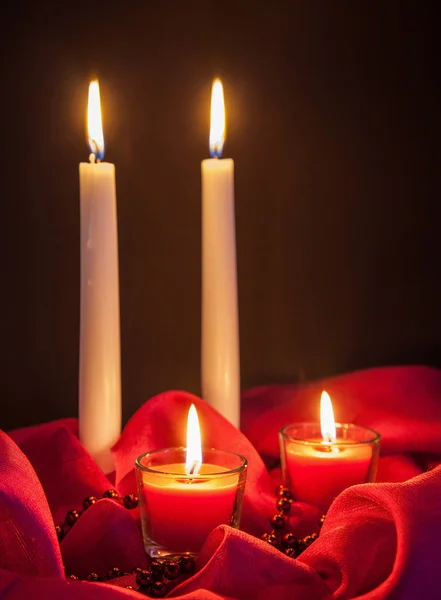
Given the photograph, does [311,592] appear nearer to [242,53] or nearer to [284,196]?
[284,196]

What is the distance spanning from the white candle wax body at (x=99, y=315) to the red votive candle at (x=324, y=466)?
23cm

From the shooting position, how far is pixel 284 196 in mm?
1281

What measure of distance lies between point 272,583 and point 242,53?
2.78ft

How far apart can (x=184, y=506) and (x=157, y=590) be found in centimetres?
11

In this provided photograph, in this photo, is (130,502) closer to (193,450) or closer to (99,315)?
(193,450)

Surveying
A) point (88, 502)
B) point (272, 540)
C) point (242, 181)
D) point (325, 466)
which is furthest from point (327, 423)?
point (242, 181)

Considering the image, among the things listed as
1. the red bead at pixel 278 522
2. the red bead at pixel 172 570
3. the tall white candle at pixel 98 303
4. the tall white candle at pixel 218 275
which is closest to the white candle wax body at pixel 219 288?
the tall white candle at pixel 218 275

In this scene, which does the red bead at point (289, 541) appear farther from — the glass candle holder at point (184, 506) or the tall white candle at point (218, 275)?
the tall white candle at point (218, 275)

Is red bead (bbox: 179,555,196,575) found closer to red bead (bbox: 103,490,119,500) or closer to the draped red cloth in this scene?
the draped red cloth

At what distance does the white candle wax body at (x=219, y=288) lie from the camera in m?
1.03

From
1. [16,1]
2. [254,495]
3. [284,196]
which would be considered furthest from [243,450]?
[16,1]

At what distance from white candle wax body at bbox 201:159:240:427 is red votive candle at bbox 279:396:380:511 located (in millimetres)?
135

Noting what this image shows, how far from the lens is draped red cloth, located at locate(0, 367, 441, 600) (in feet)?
2.10

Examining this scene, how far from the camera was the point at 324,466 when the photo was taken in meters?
0.91
